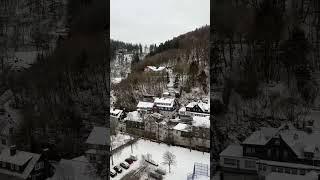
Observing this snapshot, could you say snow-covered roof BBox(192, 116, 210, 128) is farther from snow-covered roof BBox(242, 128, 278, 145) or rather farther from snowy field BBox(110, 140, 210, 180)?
snow-covered roof BBox(242, 128, 278, 145)

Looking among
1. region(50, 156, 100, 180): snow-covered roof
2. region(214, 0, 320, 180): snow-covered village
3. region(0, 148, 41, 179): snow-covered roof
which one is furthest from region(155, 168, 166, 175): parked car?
region(214, 0, 320, 180): snow-covered village

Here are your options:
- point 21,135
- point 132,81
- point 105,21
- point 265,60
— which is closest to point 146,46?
point 132,81

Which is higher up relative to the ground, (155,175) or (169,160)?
(169,160)

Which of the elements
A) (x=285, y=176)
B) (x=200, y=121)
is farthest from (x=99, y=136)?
(x=200, y=121)

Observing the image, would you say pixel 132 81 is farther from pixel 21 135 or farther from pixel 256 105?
pixel 256 105

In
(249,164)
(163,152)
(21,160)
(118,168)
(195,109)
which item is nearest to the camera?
(249,164)

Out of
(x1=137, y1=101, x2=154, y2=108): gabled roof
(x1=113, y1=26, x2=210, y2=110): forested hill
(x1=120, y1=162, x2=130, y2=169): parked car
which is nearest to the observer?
(x1=113, y1=26, x2=210, y2=110): forested hill

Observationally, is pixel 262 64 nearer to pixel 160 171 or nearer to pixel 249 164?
pixel 249 164

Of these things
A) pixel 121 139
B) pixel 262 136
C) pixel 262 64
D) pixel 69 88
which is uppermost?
pixel 262 64
